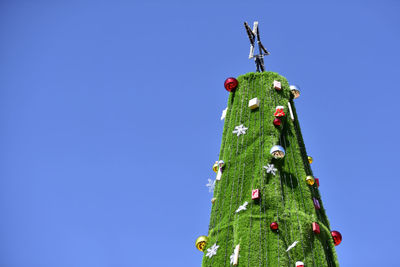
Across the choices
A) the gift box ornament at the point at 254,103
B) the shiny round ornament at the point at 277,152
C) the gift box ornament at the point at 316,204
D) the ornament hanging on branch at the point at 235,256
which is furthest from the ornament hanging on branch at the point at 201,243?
the gift box ornament at the point at 254,103

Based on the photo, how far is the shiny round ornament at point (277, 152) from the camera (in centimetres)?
1241

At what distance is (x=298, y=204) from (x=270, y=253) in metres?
2.02

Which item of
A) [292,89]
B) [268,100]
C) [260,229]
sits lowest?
[260,229]

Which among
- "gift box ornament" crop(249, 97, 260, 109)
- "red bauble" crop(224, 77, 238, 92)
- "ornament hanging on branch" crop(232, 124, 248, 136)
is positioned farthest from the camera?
"red bauble" crop(224, 77, 238, 92)

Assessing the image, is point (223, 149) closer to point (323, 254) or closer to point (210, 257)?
point (210, 257)

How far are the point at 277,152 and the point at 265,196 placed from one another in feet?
4.86

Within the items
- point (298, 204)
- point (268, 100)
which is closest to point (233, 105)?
point (268, 100)

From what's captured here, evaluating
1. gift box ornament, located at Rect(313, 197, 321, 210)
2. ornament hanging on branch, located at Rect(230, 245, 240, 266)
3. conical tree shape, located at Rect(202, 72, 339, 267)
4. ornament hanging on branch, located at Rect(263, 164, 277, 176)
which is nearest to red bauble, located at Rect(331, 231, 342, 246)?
conical tree shape, located at Rect(202, 72, 339, 267)

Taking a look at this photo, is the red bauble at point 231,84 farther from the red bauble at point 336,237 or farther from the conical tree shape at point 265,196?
the red bauble at point 336,237

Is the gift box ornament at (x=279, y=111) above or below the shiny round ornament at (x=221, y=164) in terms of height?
above

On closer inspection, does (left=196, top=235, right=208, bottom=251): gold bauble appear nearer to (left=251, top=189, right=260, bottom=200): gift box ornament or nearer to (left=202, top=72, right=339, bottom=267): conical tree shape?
(left=202, top=72, right=339, bottom=267): conical tree shape

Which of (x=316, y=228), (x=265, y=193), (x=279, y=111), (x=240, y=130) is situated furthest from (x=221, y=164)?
(x=316, y=228)

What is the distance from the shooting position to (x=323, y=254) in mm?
10930

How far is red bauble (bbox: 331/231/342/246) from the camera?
12.2 m
